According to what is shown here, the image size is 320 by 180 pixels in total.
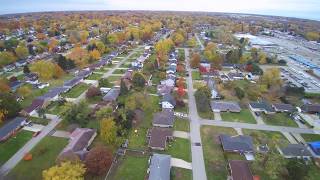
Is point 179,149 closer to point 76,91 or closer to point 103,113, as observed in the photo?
point 103,113

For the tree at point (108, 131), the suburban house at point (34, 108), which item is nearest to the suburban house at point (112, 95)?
the suburban house at point (34, 108)

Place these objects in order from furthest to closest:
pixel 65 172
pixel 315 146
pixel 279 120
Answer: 1. pixel 279 120
2. pixel 315 146
3. pixel 65 172

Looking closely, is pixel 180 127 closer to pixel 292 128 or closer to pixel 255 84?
pixel 292 128

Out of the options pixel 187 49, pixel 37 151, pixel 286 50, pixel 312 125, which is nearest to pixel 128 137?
pixel 37 151

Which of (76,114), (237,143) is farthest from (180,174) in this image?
(76,114)

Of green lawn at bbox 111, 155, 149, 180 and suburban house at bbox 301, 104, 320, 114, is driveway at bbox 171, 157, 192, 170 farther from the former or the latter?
suburban house at bbox 301, 104, 320, 114

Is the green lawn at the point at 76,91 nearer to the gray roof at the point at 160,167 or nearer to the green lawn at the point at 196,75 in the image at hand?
the green lawn at the point at 196,75
